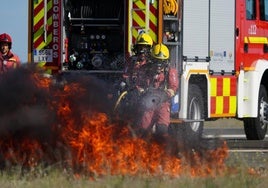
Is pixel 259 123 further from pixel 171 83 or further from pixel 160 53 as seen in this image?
pixel 171 83

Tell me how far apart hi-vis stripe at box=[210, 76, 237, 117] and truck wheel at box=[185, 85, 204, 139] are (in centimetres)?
27

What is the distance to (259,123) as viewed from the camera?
64.1ft

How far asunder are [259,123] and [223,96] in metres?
1.73

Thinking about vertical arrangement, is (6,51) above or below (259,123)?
above

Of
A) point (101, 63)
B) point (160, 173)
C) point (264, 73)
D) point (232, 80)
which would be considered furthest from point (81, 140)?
point (264, 73)

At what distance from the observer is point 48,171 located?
10422 millimetres

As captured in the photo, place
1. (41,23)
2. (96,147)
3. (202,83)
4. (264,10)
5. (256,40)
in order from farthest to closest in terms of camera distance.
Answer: (264,10), (256,40), (202,83), (41,23), (96,147)

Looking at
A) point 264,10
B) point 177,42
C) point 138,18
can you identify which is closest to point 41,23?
point 138,18

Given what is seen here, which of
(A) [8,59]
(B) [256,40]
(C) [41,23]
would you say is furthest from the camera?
(B) [256,40]

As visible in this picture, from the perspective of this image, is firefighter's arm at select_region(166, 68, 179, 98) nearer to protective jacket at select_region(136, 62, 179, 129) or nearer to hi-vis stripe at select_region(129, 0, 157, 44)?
protective jacket at select_region(136, 62, 179, 129)

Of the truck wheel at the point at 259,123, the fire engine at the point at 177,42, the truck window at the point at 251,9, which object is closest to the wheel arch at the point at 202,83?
the fire engine at the point at 177,42

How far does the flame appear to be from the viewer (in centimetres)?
1063

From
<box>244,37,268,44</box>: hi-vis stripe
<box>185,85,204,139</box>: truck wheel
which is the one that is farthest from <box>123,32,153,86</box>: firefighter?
<box>244,37,268,44</box>: hi-vis stripe

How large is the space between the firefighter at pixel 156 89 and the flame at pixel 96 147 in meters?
1.38
